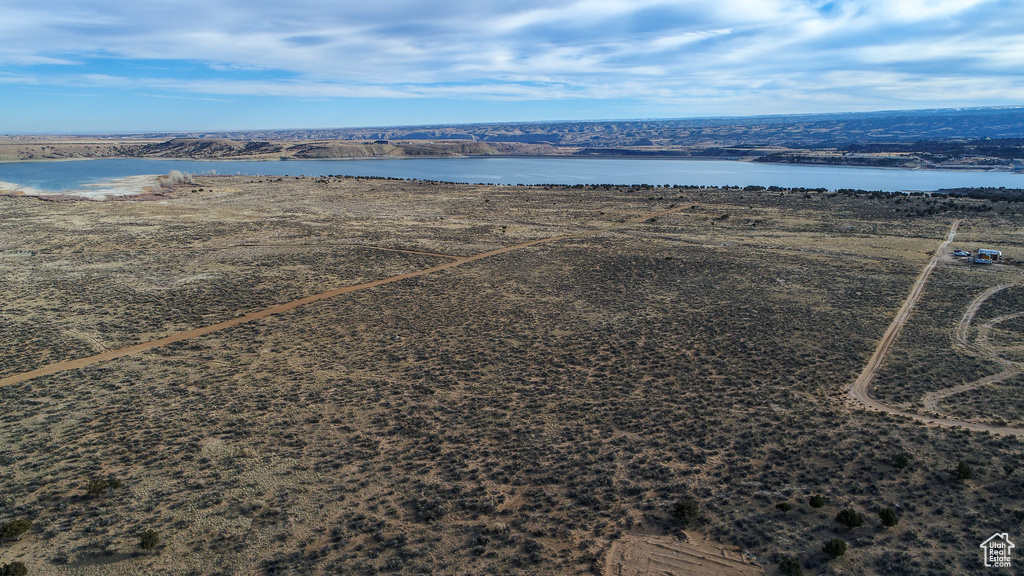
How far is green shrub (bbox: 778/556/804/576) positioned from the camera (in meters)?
10.2

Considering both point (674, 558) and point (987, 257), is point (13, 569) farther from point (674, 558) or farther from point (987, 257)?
point (987, 257)

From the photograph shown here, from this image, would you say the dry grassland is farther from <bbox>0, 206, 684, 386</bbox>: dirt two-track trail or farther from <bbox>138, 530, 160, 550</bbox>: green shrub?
<bbox>0, 206, 684, 386</bbox>: dirt two-track trail

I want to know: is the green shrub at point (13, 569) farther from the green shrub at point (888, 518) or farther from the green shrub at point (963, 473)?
Answer: the green shrub at point (963, 473)

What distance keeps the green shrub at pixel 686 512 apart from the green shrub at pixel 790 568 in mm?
1927

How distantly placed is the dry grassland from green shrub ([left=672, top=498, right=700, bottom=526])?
0.16m

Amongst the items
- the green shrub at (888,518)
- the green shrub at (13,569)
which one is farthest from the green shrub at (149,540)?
the green shrub at (888,518)

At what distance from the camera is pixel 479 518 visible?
12.2 metres

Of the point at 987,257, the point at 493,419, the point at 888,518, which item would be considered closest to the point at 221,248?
the point at 493,419

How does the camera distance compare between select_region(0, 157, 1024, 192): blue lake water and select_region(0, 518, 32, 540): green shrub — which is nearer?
select_region(0, 518, 32, 540): green shrub

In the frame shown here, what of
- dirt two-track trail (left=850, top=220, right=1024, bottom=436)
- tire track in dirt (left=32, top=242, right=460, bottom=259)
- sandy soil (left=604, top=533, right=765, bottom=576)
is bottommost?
sandy soil (left=604, top=533, right=765, bottom=576)

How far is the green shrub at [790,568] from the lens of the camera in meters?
10.2

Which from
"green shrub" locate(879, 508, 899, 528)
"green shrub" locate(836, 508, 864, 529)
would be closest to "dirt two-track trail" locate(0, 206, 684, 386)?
"green shrub" locate(836, 508, 864, 529)

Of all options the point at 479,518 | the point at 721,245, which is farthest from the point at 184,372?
the point at 721,245

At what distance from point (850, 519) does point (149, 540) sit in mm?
15346
